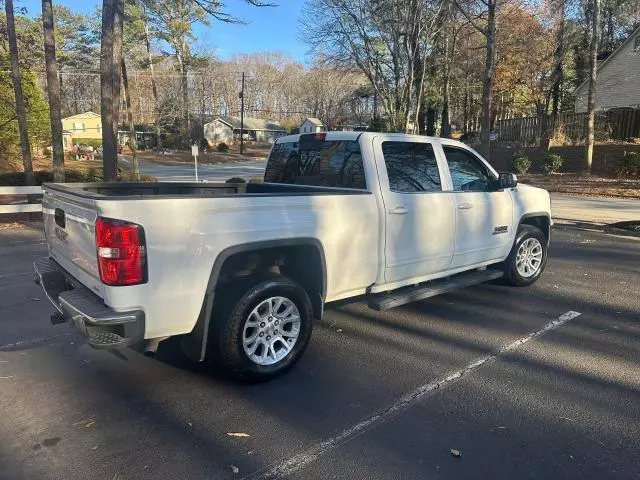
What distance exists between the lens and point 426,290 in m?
4.69

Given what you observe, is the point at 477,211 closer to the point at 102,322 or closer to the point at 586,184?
the point at 102,322

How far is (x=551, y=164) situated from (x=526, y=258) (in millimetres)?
17846

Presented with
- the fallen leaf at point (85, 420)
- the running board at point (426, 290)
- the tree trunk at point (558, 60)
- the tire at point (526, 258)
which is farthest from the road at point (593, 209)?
the tree trunk at point (558, 60)

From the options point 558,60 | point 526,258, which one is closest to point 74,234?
point 526,258

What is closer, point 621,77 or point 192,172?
point 621,77

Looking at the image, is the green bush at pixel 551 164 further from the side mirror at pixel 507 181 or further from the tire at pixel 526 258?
the side mirror at pixel 507 181

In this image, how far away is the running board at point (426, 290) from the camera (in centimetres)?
430

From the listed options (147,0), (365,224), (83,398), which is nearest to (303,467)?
(83,398)

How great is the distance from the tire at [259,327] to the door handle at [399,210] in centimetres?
109

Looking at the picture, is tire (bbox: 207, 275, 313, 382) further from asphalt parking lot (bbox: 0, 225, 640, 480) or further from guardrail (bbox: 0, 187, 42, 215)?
guardrail (bbox: 0, 187, 42, 215)

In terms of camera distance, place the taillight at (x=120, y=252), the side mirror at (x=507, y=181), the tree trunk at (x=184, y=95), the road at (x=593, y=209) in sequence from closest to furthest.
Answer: the taillight at (x=120, y=252) → the side mirror at (x=507, y=181) → the road at (x=593, y=209) → the tree trunk at (x=184, y=95)

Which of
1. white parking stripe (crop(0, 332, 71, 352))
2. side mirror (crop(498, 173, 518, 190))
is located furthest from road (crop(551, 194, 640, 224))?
white parking stripe (crop(0, 332, 71, 352))

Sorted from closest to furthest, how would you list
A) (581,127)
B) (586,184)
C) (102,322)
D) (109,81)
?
(102,322), (109,81), (586,184), (581,127)

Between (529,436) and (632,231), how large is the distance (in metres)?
8.93
